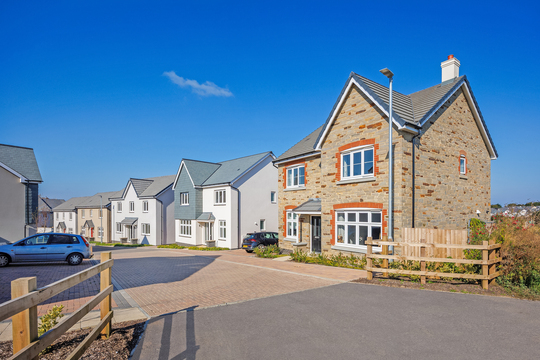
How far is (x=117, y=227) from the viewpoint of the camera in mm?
49594

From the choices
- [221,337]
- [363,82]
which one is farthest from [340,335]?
[363,82]

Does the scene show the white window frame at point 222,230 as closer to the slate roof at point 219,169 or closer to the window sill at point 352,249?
the slate roof at point 219,169

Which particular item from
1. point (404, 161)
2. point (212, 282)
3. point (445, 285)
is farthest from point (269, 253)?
point (445, 285)

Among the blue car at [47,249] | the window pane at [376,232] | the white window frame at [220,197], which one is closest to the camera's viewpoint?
the window pane at [376,232]

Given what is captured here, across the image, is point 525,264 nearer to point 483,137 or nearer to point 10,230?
point 483,137

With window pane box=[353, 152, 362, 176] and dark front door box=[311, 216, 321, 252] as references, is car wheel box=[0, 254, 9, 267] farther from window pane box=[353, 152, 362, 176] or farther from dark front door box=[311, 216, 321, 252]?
window pane box=[353, 152, 362, 176]

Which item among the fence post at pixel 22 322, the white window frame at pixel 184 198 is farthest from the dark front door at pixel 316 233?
the white window frame at pixel 184 198

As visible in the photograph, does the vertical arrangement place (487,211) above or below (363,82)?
below

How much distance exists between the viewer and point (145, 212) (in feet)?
142

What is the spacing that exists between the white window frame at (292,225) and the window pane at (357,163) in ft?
22.9

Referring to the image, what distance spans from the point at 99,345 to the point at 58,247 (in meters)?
13.4

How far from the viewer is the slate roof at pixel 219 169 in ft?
110

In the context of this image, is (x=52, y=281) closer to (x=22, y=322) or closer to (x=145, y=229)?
(x=22, y=322)

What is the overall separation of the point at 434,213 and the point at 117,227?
1843 inches
